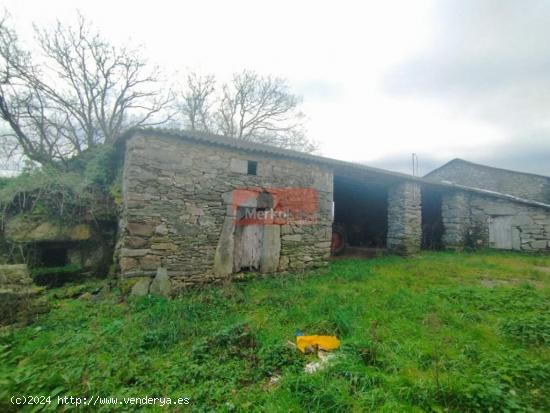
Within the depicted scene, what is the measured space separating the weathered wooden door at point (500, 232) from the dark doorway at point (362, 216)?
4276mm

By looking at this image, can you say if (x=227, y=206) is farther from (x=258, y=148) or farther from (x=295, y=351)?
(x=295, y=351)

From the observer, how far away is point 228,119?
14766 mm

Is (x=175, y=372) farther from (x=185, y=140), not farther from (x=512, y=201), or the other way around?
(x=512, y=201)

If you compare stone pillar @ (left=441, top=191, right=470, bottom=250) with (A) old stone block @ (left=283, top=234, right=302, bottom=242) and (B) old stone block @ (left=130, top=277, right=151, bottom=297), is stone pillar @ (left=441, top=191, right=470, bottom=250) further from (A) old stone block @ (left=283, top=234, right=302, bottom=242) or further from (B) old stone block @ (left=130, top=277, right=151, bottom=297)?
(B) old stone block @ (left=130, top=277, right=151, bottom=297)

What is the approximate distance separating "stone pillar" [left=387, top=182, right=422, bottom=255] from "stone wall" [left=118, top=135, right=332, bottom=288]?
5.03m

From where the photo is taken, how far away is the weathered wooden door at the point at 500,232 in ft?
34.1

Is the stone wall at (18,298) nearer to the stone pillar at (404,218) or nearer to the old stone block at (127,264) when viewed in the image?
Result: the old stone block at (127,264)

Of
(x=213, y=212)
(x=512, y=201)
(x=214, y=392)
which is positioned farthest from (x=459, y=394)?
(x=512, y=201)

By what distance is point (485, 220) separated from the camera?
1080 cm

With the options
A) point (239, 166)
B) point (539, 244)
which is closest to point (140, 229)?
point (239, 166)

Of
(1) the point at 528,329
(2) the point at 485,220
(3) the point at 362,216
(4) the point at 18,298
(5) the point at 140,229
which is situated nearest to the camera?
(1) the point at 528,329

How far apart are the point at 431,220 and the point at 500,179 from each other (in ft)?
Answer: 27.9

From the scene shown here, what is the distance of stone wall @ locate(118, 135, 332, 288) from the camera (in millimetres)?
4699

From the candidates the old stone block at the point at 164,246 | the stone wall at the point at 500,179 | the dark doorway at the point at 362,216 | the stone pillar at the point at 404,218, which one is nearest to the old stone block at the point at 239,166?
the old stone block at the point at 164,246
